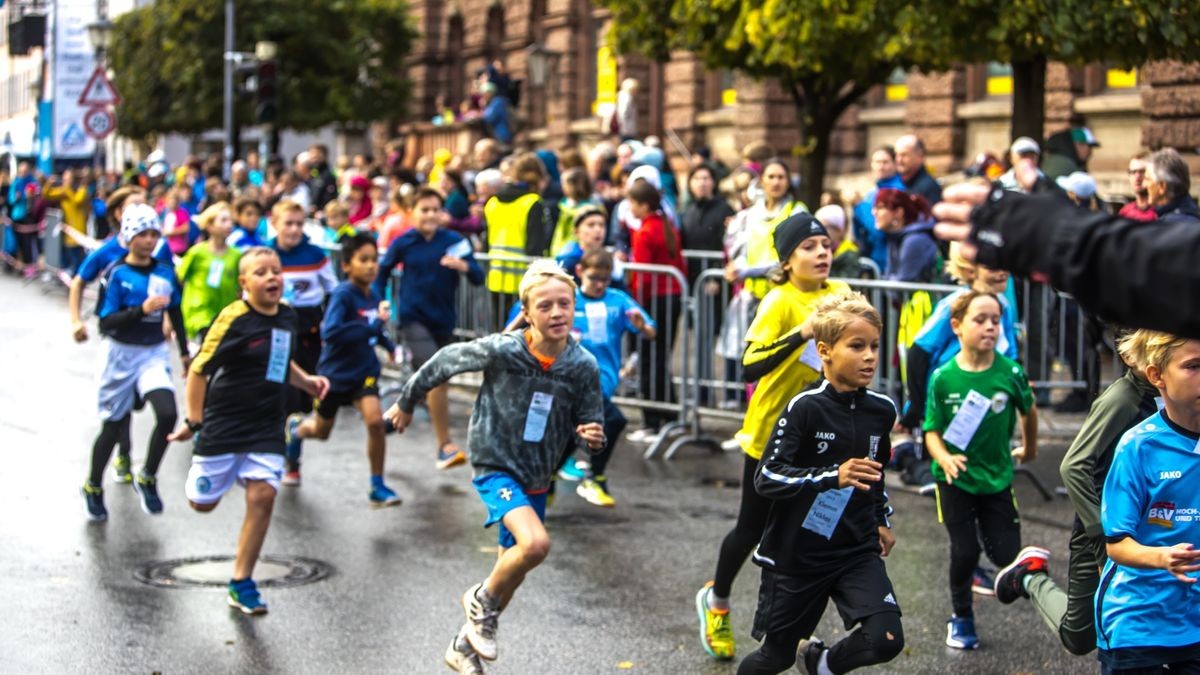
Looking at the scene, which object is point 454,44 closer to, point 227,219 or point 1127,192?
point 1127,192

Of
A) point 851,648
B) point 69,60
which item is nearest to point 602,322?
point 851,648

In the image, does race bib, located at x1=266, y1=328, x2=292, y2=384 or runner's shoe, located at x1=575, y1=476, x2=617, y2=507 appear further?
runner's shoe, located at x1=575, y1=476, x2=617, y2=507

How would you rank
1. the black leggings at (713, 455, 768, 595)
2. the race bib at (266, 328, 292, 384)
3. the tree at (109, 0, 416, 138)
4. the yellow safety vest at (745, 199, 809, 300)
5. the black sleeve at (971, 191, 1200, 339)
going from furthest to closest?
the tree at (109, 0, 416, 138) < the yellow safety vest at (745, 199, 809, 300) < the race bib at (266, 328, 292, 384) < the black leggings at (713, 455, 768, 595) < the black sleeve at (971, 191, 1200, 339)

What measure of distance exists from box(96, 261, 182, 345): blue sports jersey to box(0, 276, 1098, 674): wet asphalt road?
3.13 feet

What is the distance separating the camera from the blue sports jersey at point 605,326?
10289 mm

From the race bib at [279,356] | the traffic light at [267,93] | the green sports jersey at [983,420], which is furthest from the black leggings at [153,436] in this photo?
the traffic light at [267,93]

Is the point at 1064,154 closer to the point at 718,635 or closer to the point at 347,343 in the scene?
the point at 347,343

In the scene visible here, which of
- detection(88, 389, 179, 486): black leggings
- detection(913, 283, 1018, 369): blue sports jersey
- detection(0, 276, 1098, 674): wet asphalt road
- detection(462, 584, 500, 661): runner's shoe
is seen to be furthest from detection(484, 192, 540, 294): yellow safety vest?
detection(462, 584, 500, 661): runner's shoe

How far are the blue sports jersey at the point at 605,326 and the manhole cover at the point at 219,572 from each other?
2.14 m

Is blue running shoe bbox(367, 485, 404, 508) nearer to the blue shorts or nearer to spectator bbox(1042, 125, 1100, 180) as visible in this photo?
the blue shorts

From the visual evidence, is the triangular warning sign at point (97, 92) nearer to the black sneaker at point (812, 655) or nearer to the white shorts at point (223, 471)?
the white shorts at point (223, 471)

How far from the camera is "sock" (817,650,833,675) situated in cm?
615

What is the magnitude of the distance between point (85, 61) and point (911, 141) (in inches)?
1159

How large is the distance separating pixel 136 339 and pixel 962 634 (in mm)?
5206
